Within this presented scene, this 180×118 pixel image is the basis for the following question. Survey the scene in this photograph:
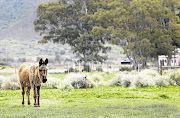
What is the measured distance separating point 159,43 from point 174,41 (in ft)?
12.6

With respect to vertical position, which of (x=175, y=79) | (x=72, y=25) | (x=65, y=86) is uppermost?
(x=72, y=25)

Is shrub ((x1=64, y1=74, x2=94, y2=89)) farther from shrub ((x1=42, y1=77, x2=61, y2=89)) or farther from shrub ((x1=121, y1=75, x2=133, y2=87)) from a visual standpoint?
shrub ((x1=121, y1=75, x2=133, y2=87))

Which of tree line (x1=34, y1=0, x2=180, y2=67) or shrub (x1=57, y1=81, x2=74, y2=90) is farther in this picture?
tree line (x1=34, y1=0, x2=180, y2=67)

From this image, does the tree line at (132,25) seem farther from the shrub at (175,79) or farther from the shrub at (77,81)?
the shrub at (77,81)

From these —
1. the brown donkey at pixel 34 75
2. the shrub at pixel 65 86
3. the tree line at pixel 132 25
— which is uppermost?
the tree line at pixel 132 25

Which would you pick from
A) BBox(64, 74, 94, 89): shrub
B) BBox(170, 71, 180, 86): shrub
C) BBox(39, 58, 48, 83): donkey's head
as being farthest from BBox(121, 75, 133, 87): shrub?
BBox(39, 58, 48, 83): donkey's head

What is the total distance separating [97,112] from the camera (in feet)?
38.3

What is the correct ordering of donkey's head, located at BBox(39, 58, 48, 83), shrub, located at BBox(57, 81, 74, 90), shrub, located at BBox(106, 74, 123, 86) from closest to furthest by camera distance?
donkey's head, located at BBox(39, 58, 48, 83) < shrub, located at BBox(57, 81, 74, 90) < shrub, located at BBox(106, 74, 123, 86)

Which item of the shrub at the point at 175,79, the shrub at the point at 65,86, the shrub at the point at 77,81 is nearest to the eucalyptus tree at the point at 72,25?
the shrub at the point at 175,79

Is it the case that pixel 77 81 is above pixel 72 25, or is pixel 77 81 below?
below

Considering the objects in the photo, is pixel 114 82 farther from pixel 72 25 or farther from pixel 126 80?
pixel 72 25

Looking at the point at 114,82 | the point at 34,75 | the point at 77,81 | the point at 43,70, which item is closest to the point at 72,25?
the point at 114,82

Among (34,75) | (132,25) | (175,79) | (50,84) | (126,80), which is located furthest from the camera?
(132,25)

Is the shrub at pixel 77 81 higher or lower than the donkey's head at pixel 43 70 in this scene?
lower
